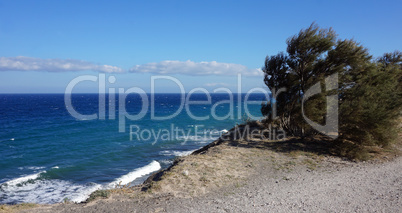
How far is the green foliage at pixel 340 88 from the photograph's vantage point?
49.4ft

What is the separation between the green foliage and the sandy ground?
2238 mm

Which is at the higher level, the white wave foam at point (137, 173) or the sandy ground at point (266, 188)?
the sandy ground at point (266, 188)

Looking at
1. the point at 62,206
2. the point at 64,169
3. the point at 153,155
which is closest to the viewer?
the point at 62,206

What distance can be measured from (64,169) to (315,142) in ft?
60.3

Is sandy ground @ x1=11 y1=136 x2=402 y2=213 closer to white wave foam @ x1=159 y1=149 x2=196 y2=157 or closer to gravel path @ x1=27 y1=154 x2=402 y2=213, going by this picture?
gravel path @ x1=27 y1=154 x2=402 y2=213

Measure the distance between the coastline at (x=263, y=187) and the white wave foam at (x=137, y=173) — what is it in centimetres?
572

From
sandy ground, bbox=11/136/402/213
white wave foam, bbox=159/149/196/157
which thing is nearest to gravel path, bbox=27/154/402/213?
sandy ground, bbox=11/136/402/213

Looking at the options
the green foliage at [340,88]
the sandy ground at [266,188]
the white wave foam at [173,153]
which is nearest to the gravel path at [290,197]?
the sandy ground at [266,188]

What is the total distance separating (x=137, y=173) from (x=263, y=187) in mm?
10645

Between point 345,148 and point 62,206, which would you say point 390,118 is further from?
point 62,206

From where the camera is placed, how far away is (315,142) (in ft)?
58.4

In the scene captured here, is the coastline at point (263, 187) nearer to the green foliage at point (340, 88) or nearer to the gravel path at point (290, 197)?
the gravel path at point (290, 197)

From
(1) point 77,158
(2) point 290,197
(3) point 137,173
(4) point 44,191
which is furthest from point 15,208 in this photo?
(1) point 77,158

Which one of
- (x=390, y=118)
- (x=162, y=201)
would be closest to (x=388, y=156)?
(x=390, y=118)
